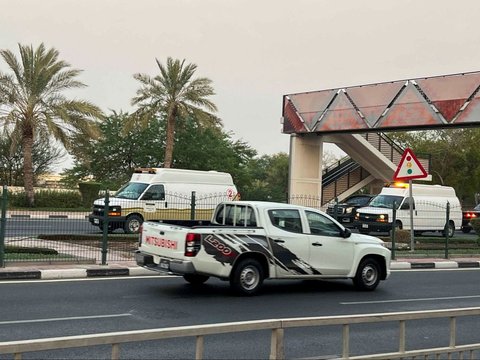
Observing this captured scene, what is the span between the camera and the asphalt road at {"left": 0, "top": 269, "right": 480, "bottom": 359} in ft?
24.2

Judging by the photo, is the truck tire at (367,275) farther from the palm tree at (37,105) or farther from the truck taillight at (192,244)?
the palm tree at (37,105)

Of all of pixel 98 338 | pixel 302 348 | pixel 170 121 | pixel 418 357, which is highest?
pixel 170 121

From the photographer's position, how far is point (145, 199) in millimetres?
23062

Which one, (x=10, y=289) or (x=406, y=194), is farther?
(x=406, y=194)

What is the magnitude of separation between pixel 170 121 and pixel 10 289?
1121 inches

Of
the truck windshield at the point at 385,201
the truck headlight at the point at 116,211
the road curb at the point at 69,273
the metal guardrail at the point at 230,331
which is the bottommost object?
the road curb at the point at 69,273

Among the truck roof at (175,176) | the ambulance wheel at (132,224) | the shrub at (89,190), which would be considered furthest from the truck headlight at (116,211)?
Result: the shrub at (89,190)

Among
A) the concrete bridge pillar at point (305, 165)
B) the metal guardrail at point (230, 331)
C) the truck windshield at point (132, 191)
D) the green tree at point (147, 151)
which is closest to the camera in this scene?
the metal guardrail at point (230, 331)

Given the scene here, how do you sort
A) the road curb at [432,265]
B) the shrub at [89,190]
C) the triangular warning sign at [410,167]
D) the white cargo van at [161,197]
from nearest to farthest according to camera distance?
the road curb at [432,265]
the triangular warning sign at [410,167]
the white cargo van at [161,197]
the shrub at [89,190]

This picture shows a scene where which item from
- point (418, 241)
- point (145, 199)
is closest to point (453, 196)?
point (418, 241)

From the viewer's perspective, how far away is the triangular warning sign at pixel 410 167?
59.6ft

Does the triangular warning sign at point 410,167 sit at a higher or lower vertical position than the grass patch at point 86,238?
higher

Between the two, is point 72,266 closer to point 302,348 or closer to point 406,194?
point 302,348

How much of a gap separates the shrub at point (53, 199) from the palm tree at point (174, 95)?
18.6 ft
